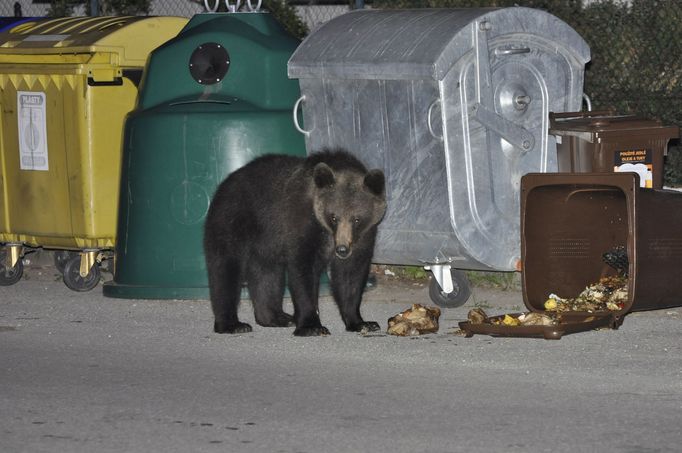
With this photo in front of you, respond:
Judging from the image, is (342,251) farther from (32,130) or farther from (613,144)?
(32,130)

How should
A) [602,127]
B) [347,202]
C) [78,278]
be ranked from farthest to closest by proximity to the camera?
[78,278]
[602,127]
[347,202]

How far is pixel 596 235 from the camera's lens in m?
8.43

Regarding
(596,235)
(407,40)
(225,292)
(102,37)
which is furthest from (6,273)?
(596,235)

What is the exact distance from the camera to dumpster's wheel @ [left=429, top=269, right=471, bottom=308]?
9063mm

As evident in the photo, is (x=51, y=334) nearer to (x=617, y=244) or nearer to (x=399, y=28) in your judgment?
(x=399, y=28)

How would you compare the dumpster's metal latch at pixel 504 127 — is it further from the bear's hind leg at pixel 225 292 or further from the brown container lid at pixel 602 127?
the bear's hind leg at pixel 225 292

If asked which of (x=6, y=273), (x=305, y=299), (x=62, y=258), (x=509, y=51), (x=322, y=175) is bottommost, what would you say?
(x=6, y=273)

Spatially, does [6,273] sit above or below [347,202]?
below

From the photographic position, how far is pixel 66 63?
10.0 m

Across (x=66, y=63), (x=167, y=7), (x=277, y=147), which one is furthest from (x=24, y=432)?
(x=167, y=7)

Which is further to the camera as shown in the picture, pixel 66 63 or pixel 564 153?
pixel 66 63

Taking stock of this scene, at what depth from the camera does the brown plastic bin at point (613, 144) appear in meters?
8.39

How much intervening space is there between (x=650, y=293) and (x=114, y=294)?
3736mm

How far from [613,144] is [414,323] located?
1591mm
